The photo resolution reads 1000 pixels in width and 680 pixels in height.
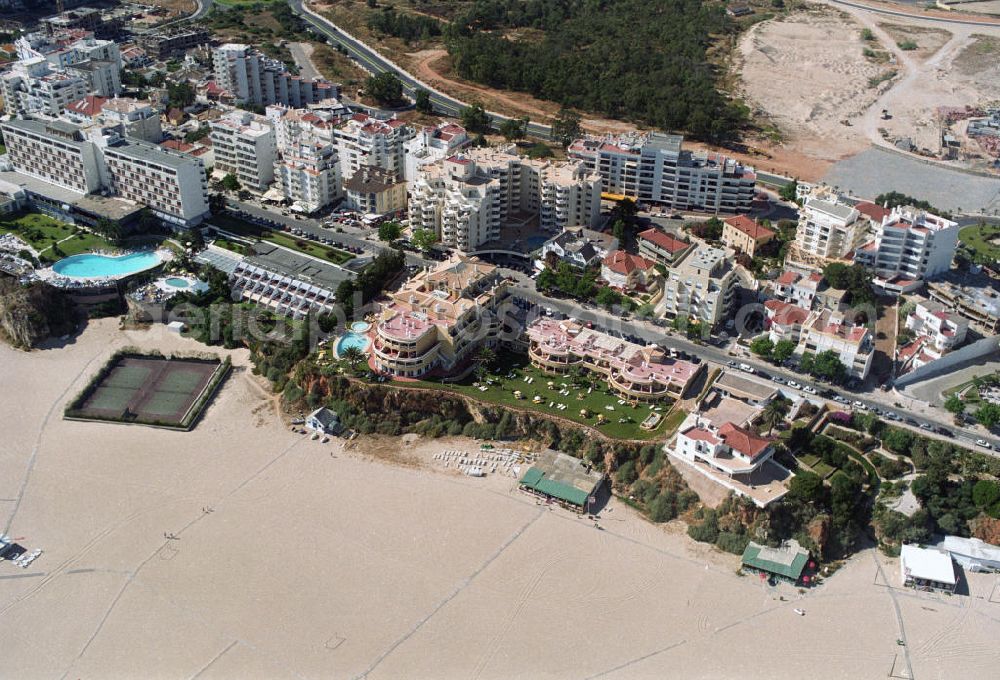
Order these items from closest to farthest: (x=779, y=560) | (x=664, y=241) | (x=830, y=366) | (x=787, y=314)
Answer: (x=779, y=560)
(x=830, y=366)
(x=787, y=314)
(x=664, y=241)

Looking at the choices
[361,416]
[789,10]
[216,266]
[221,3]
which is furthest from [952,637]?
[221,3]

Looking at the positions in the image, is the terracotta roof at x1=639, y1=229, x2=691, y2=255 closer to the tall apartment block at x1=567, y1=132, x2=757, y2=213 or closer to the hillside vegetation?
the tall apartment block at x1=567, y1=132, x2=757, y2=213

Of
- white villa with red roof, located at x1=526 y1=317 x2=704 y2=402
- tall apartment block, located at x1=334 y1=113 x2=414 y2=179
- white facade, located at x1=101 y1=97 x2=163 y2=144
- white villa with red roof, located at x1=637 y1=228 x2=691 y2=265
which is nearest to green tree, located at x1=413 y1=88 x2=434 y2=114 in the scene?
tall apartment block, located at x1=334 y1=113 x2=414 y2=179

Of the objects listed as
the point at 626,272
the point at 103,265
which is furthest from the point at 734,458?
the point at 103,265

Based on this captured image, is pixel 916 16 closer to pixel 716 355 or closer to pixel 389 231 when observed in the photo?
pixel 716 355

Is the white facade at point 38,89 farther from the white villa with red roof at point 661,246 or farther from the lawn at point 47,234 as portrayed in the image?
the white villa with red roof at point 661,246

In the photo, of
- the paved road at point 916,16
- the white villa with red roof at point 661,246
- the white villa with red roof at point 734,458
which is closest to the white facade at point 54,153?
the white villa with red roof at point 661,246

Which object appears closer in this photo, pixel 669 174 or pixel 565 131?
pixel 669 174
